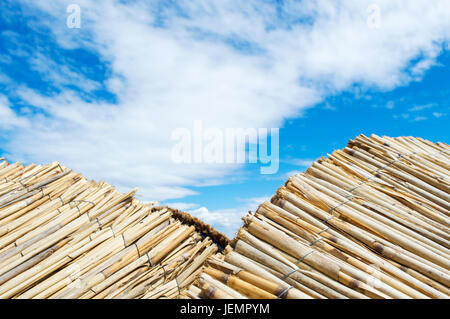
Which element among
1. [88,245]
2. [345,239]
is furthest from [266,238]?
[88,245]

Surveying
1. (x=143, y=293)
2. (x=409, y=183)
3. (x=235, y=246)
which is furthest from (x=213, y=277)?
(x=409, y=183)

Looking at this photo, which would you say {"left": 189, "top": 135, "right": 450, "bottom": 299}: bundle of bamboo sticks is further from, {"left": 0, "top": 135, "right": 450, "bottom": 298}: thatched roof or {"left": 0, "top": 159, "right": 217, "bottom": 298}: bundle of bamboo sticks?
{"left": 0, "top": 159, "right": 217, "bottom": 298}: bundle of bamboo sticks

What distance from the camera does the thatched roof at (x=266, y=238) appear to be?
76.4 inches

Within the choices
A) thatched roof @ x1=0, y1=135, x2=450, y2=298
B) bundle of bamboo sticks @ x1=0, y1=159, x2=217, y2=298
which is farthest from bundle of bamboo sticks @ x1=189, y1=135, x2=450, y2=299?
bundle of bamboo sticks @ x1=0, y1=159, x2=217, y2=298

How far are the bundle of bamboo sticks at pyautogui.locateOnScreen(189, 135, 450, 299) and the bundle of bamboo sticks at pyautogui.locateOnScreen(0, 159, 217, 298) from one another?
121cm

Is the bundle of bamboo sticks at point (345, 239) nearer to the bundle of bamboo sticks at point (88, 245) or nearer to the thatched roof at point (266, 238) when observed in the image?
the thatched roof at point (266, 238)

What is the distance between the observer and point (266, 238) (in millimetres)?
2137

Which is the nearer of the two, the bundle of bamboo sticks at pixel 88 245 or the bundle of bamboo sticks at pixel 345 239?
the bundle of bamboo sticks at pixel 345 239

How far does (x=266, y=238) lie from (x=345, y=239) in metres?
0.52

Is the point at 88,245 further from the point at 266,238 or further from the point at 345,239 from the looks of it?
the point at 345,239

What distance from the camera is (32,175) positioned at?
4.01 metres

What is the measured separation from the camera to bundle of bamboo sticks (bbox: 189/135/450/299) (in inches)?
74.1

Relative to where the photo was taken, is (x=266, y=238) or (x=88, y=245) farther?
(x=88, y=245)

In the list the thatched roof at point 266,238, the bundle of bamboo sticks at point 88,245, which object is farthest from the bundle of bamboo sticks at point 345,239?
the bundle of bamboo sticks at point 88,245
